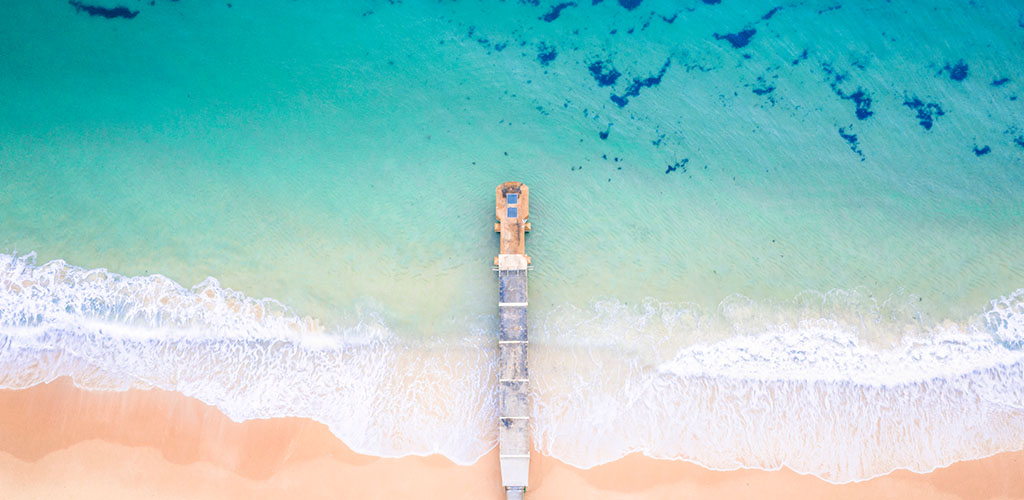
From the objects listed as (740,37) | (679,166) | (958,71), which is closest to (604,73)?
(679,166)

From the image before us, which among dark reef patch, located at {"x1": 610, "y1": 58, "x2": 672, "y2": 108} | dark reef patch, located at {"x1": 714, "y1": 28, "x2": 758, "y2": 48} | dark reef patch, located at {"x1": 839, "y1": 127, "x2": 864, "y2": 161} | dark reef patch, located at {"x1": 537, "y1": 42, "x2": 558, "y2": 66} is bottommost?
dark reef patch, located at {"x1": 839, "y1": 127, "x2": 864, "y2": 161}

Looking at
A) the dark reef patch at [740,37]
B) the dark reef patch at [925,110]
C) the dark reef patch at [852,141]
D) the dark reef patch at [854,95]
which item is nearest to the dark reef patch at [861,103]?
the dark reef patch at [854,95]

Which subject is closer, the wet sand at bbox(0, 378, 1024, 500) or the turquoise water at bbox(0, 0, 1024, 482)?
the wet sand at bbox(0, 378, 1024, 500)

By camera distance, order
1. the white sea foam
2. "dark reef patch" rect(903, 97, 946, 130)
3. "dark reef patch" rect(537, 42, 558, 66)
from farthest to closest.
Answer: "dark reef patch" rect(537, 42, 558, 66) → "dark reef patch" rect(903, 97, 946, 130) → the white sea foam

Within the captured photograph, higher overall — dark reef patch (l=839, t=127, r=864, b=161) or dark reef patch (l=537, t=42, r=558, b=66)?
dark reef patch (l=537, t=42, r=558, b=66)

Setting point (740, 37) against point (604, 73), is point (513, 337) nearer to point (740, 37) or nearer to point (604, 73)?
point (604, 73)

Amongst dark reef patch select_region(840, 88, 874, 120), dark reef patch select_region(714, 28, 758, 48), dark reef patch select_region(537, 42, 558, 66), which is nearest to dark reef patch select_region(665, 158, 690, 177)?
dark reef patch select_region(714, 28, 758, 48)

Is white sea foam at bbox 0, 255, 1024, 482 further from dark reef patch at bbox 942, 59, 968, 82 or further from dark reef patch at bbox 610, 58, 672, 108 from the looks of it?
dark reef patch at bbox 942, 59, 968, 82

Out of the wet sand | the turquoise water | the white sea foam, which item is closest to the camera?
the wet sand

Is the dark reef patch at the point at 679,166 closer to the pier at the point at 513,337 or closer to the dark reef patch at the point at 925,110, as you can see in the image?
the pier at the point at 513,337
